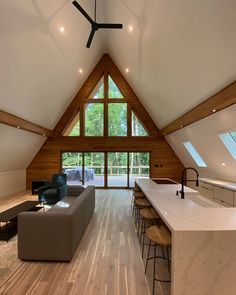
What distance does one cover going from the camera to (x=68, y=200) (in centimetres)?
580

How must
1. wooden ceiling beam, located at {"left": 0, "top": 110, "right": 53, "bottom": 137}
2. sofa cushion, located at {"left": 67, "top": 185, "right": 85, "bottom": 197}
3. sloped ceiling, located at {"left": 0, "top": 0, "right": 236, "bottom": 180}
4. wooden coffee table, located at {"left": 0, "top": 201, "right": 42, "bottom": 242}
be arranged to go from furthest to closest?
1. sofa cushion, located at {"left": 67, "top": 185, "right": 85, "bottom": 197}
2. wooden ceiling beam, located at {"left": 0, "top": 110, "right": 53, "bottom": 137}
3. wooden coffee table, located at {"left": 0, "top": 201, "right": 42, "bottom": 242}
4. sloped ceiling, located at {"left": 0, "top": 0, "right": 236, "bottom": 180}

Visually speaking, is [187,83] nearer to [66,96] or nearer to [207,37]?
[207,37]

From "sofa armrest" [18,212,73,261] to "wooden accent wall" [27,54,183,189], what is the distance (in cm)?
659

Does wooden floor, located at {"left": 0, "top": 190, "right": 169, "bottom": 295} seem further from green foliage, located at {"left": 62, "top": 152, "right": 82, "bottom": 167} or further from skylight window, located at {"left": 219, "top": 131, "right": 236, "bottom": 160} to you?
green foliage, located at {"left": 62, "top": 152, "right": 82, "bottom": 167}

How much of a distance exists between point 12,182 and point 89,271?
6.65 m

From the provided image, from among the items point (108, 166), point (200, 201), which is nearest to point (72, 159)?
point (108, 166)

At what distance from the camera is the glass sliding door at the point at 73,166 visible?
977 centimetres

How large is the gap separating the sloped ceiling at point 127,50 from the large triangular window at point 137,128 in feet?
7.60

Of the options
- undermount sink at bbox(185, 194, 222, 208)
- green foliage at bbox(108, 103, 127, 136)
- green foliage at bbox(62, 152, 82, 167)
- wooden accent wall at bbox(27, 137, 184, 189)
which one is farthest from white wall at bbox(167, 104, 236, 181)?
green foliage at bbox(62, 152, 82, 167)

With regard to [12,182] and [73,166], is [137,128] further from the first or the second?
[12,182]

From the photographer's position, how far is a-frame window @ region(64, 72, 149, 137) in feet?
31.6

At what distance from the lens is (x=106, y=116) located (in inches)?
380

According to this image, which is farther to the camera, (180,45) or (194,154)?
(194,154)

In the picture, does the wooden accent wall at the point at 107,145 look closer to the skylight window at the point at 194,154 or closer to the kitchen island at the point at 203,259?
the skylight window at the point at 194,154
